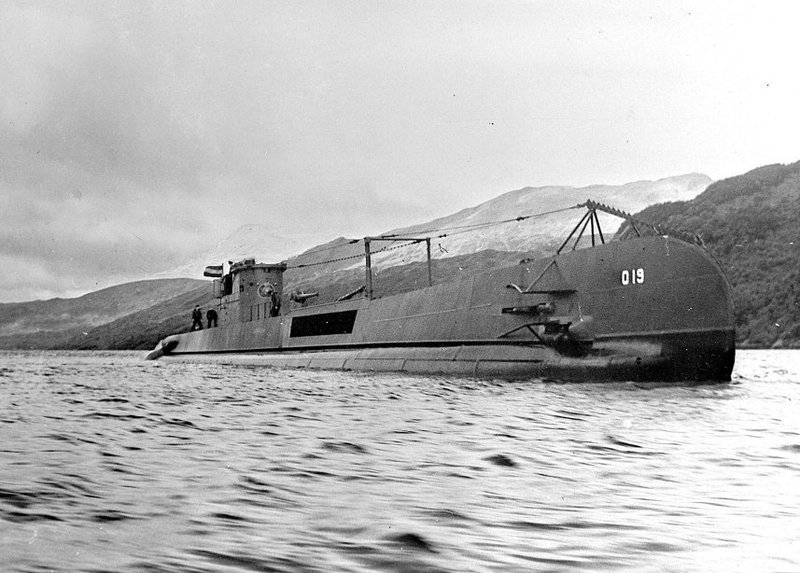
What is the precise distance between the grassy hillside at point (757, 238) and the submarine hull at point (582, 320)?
4586 centimetres

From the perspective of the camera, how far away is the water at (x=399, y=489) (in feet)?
15.6

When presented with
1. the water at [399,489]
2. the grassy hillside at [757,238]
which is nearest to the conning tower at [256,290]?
the water at [399,489]

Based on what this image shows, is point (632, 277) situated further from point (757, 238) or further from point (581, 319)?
point (757, 238)

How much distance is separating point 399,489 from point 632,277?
13.8m

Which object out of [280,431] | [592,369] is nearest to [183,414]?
[280,431]

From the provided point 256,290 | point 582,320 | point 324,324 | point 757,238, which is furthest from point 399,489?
point 757,238

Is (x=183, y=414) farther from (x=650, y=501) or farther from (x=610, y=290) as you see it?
(x=610, y=290)

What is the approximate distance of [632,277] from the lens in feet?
62.7

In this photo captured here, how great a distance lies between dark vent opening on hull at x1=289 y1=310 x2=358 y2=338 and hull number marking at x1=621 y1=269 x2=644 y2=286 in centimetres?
1295

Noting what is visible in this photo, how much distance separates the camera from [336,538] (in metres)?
5.11

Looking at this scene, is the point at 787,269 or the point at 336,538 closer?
the point at 336,538

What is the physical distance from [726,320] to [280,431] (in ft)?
40.8

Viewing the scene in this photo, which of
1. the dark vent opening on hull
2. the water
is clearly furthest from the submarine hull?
the water

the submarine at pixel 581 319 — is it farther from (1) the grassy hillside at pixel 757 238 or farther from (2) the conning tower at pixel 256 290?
(1) the grassy hillside at pixel 757 238
